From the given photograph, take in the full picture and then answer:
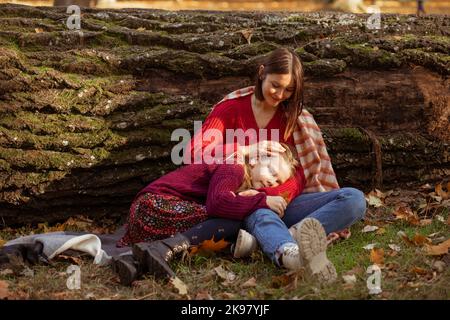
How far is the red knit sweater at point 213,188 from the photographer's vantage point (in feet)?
13.3

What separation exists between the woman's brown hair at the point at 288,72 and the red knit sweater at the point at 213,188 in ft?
1.68

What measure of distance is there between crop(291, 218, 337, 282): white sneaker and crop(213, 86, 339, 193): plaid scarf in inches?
43.3

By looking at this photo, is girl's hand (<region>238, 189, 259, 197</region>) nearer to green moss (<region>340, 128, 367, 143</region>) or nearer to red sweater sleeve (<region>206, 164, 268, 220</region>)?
red sweater sleeve (<region>206, 164, 268, 220</region>)

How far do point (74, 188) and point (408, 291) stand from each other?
7.83ft

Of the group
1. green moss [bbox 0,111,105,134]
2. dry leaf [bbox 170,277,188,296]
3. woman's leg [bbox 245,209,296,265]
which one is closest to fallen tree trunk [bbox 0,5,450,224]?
green moss [bbox 0,111,105,134]

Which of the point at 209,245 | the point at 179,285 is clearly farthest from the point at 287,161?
the point at 179,285

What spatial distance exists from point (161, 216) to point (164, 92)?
1.14 metres

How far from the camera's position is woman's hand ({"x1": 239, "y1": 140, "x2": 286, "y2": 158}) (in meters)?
4.30

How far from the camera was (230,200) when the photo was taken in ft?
13.3

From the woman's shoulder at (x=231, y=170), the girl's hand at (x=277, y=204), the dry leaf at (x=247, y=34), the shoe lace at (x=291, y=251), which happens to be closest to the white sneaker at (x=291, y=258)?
the shoe lace at (x=291, y=251)

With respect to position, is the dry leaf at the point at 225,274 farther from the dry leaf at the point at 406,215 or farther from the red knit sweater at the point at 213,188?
the dry leaf at the point at 406,215

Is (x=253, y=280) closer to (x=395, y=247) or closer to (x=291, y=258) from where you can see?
(x=291, y=258)

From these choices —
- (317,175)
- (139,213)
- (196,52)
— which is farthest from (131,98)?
(317,175)

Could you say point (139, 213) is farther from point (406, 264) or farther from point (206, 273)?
point (406, 264)
